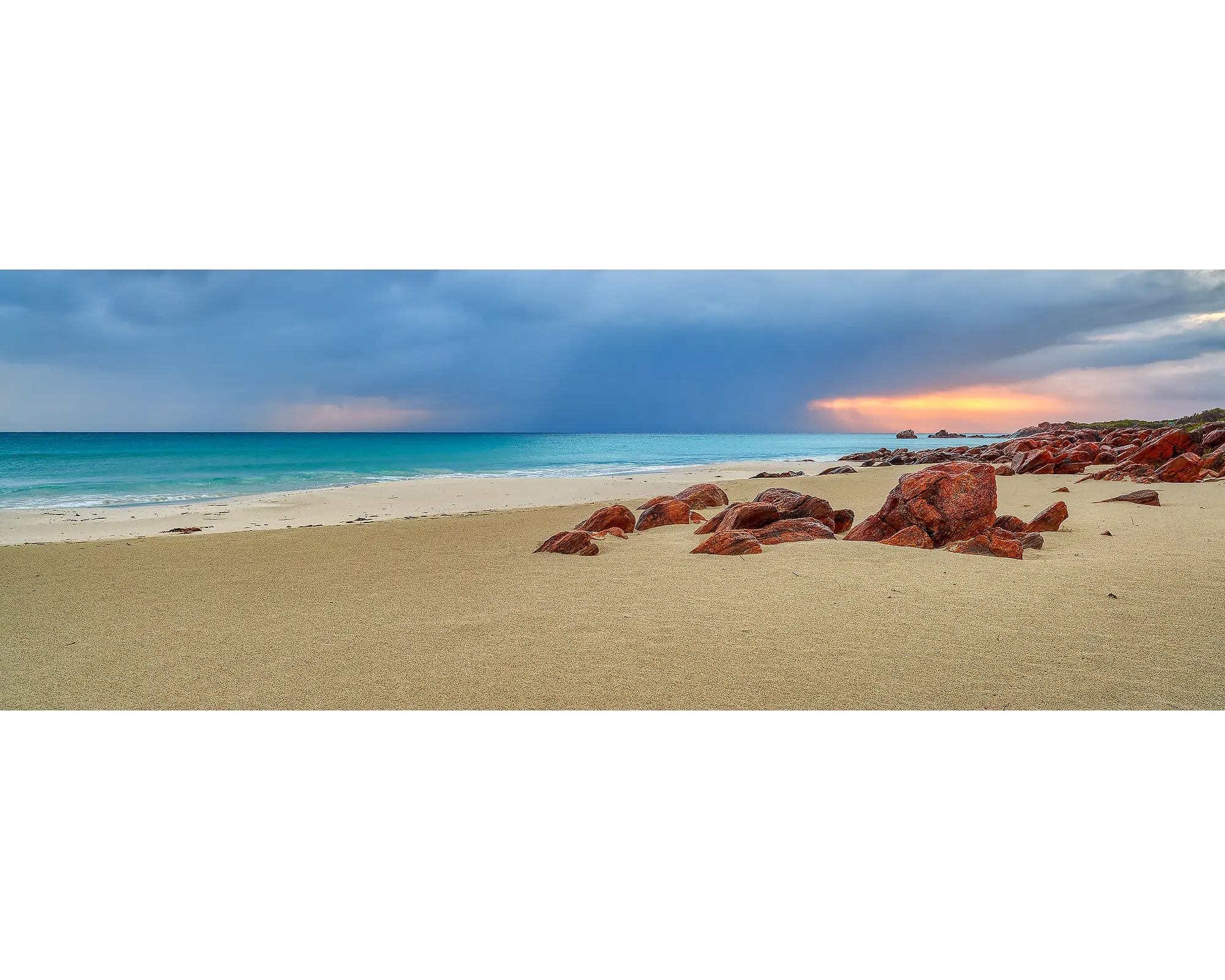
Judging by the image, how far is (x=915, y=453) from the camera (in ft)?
86.3

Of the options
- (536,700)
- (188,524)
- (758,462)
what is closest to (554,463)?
(758,462)

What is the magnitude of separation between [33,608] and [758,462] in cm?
2816

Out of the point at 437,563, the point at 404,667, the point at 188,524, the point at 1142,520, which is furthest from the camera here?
the point at 188,524

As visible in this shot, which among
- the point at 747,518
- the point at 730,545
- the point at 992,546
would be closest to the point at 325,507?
the point at 747,518

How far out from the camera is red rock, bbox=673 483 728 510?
962 centimetres

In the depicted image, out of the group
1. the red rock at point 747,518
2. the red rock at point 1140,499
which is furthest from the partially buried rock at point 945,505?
the red rock at point 1140,499

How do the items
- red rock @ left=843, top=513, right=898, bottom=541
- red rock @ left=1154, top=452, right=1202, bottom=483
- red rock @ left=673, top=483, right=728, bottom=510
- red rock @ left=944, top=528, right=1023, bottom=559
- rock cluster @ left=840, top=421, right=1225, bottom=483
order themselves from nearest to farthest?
1. red rock @ left=944, top=528, right=1023, bottom=559
2. red rock @ left=843, top=513, right=898, bottom=541
3. red rock @ left=673, top=483, right=728, bottom=510
4. red rock @ left=1154, top=452, right=1202, bottom=483
5. rock cluster @ left=840, top=421, right=1225, bottom=483

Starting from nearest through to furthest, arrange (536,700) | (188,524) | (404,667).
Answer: (536,700) → (404,667) → (188,524)

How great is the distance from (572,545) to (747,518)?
2019mm

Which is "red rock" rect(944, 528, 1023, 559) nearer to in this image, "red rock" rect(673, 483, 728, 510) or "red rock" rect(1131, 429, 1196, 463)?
"red rock" rect(673, 483, 728, 510)

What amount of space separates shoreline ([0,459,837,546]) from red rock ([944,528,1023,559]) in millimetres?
7889

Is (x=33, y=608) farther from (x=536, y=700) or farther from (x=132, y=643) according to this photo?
(x=536, y=700)

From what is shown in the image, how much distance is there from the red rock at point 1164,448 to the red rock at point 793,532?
34.5 feet

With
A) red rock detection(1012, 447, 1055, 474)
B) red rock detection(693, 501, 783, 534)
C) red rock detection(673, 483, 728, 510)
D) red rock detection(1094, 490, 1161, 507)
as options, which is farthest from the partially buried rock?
red rock detection(1012, 447, 1055, 474)
